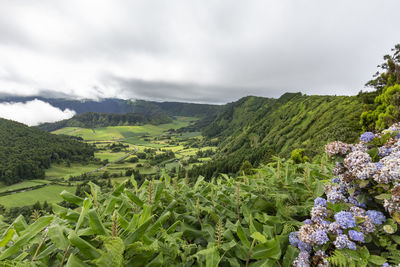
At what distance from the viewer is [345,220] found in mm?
1946

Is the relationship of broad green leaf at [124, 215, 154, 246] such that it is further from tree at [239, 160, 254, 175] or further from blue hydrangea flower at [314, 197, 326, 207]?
tree at [239, 160, 254, 175]

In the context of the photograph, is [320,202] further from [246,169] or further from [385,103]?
[385,103]

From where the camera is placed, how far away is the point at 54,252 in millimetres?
1763

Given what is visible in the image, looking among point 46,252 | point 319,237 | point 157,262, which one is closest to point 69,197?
point 46,252

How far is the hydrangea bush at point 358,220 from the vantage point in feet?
5.95

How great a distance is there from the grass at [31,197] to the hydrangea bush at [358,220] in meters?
126

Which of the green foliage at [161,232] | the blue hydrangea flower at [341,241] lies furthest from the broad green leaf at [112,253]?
the blue hydrangea flower at [341,241]

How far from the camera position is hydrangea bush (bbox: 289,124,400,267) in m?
1.81

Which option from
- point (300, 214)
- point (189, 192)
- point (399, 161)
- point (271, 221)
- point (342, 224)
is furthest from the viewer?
point (189, 192)

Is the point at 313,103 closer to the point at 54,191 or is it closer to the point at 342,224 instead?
the point at 342,224

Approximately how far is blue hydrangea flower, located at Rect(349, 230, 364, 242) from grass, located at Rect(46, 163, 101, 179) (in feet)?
647

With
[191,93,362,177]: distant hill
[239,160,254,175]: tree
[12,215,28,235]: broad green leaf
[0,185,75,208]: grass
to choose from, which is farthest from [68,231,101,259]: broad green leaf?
[0,185,75,208]: grass

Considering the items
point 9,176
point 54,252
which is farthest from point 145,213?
point 9,176

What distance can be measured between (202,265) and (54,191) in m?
154
